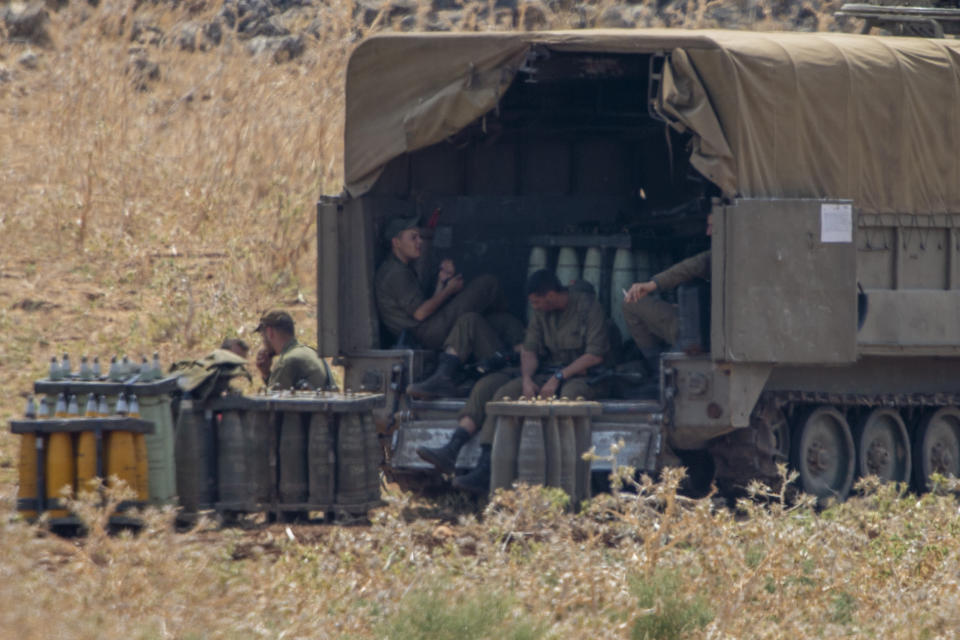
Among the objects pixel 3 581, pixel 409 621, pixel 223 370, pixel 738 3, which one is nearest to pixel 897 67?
pixel 223 370

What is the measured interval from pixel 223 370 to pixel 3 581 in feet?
14.7

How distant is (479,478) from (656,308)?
5.47 feet

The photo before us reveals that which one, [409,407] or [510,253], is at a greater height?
[510,253]

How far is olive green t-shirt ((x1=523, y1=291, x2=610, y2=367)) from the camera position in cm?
1096

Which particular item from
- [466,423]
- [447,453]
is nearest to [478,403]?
[466,423]

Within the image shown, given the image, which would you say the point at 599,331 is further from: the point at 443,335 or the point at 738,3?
the point at 738,3

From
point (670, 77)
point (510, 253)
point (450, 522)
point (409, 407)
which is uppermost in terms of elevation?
point (670, 77)

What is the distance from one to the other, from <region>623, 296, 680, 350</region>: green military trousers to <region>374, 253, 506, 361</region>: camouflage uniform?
1.02 m

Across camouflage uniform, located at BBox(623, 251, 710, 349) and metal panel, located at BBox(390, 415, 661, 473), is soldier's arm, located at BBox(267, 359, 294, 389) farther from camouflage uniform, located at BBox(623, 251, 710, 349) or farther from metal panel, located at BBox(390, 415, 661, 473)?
camouflage uniform, located at BBox(623, 251, 710, 349)

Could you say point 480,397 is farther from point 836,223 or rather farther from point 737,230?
point 836,223

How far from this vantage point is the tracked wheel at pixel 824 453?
11000 millimetres

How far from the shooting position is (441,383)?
1082 centimetres

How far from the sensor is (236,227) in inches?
674

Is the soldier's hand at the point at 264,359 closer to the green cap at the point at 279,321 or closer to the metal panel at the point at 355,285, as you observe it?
the green cap at the point at 279,321
